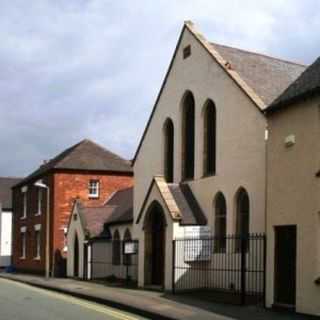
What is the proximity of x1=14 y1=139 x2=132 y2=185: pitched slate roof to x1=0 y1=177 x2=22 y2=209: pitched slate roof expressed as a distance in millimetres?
19317

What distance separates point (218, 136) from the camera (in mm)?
28109

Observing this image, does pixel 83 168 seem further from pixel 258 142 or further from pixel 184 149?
pixel 258 142

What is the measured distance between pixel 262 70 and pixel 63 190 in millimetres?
22090

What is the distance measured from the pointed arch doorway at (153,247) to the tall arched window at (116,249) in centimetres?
798

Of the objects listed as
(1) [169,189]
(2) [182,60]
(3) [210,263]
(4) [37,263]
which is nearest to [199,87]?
(2) [182,60]

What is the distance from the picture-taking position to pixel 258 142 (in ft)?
82.6

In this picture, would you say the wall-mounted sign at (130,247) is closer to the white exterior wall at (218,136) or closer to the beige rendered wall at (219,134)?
the white exterior wall at (218,136)

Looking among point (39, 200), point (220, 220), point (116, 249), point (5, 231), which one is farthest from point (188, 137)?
point (5, 231)

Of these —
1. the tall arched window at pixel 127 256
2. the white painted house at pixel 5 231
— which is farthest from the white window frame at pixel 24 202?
the tall arched window at pixel 127 256

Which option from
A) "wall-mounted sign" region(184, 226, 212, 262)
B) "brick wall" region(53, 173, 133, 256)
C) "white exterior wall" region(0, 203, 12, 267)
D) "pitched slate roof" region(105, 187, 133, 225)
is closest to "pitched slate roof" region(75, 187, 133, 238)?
"pitched slate roof" region(105, 187, 133, 225)

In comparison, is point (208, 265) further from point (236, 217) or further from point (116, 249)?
point (116, 249)

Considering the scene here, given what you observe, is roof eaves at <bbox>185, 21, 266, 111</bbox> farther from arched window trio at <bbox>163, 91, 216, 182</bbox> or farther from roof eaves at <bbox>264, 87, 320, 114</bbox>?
roof eaves at <bbox>264, 87, 320, 114</bbox>

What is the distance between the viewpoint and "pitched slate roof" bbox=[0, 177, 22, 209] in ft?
238

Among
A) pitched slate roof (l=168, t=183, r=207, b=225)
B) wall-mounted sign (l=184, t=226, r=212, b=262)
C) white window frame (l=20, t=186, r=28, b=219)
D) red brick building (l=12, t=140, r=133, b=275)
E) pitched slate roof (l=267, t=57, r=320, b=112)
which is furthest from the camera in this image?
white window frame (l=20, t=186, r=28, b=219)
